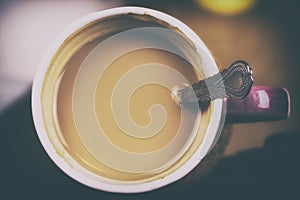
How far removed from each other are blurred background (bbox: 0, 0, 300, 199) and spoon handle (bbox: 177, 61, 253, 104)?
0.18ft

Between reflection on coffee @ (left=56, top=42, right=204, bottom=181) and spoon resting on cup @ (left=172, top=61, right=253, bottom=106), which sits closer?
spoon resting on cup @ (left=172, top=61, right=253, bottom=106)

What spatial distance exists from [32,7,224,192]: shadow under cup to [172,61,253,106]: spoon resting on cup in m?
0.01

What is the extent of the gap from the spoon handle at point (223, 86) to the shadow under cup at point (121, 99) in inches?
0.5

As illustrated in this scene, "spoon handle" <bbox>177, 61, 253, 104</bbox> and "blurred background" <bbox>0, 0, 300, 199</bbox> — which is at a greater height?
"blurred background" <bbox>0, 0, 300, 199</bbox>

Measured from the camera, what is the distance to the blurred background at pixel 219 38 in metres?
0.55

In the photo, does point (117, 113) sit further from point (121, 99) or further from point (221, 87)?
point (221, 87)

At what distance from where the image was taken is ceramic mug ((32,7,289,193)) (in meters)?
0.51

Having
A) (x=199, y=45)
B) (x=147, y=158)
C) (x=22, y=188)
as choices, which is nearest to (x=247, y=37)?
(x=199, y=45)

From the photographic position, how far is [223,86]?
1.60 ft

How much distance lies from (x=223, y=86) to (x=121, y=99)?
0.50 ft

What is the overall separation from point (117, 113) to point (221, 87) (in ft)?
0.50

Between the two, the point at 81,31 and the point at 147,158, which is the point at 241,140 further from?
the point at 81,31

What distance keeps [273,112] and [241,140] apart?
0.17ft

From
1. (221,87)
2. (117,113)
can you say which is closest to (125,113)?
(117,113)
